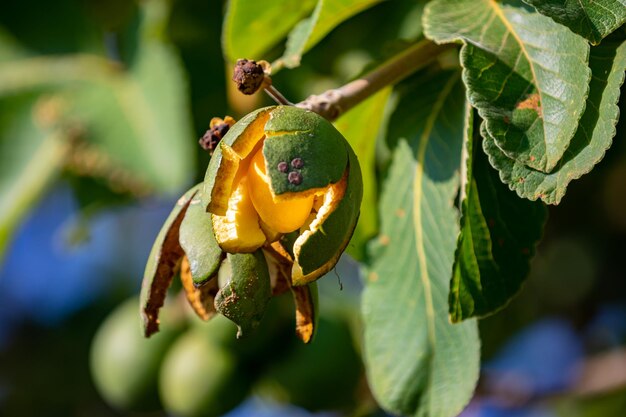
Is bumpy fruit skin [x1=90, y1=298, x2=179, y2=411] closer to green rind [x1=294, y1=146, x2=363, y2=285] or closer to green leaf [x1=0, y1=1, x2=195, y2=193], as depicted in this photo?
green leaf [x1=0, y1=1, x2=195, y2=193]

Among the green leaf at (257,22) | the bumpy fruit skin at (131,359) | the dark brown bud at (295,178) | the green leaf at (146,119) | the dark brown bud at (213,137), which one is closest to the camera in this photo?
the dark brown bud at (295,178)

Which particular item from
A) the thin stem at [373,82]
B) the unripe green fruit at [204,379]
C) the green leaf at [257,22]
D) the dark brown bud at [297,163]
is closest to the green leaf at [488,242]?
the thin stem at [373,82]

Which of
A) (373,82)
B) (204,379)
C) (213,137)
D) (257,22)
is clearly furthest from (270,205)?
(204,379)

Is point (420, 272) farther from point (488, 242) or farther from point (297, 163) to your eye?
point (297, 163)

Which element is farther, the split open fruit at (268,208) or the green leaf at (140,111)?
the green leaf at (140,111)

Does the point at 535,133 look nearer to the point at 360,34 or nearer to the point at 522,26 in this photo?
the point at 522,26

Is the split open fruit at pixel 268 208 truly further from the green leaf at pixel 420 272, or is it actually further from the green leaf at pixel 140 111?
the green leaf at pixel 140 111
